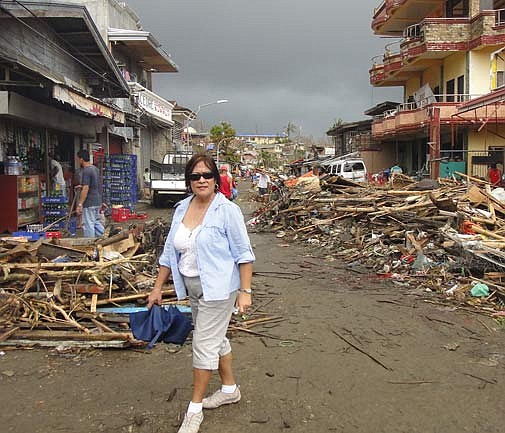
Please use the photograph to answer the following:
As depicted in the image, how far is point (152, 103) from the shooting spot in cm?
2784

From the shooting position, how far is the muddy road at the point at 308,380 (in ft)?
11.8

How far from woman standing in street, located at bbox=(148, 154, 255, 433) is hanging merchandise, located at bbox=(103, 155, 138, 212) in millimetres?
14794

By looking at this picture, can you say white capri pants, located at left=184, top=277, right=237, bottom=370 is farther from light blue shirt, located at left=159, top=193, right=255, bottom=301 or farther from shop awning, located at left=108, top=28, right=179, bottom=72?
shop awning, located at left=108, top=28, right=179, bottom=72

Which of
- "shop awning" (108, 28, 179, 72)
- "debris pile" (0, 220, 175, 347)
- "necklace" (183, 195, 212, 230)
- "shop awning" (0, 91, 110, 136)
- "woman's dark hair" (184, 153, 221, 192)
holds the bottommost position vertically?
"debris pile" (0, 220, 175, 347)

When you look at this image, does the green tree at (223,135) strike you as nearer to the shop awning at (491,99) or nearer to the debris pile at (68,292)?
the shop awning at (491,99)

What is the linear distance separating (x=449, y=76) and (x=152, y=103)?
1672cm

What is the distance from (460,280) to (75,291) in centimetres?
525

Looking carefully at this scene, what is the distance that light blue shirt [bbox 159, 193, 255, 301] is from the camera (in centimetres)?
344

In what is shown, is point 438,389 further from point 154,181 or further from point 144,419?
point 154,181

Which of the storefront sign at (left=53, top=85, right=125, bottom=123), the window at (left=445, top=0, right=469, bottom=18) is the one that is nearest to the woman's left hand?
the storefront sign at (left=53, top=85, right=125, bottom=123)

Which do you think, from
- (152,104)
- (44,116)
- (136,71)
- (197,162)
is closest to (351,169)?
(152,104)

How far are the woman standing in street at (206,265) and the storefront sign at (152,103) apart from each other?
20.7 meters

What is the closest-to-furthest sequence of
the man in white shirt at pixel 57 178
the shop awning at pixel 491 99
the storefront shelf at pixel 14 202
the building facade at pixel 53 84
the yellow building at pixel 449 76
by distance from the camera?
1. the building facade at pixel 53 84
2. the storefront shelf at pixel 14 202
3. the shop awning at pixel 491 99
4. the man in white shirt at pixel 57 178
5. the yellow building at pixel 449 76

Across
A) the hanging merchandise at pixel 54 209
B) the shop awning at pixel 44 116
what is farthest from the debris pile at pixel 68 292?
the hanging merchandise at pixel 54 209
